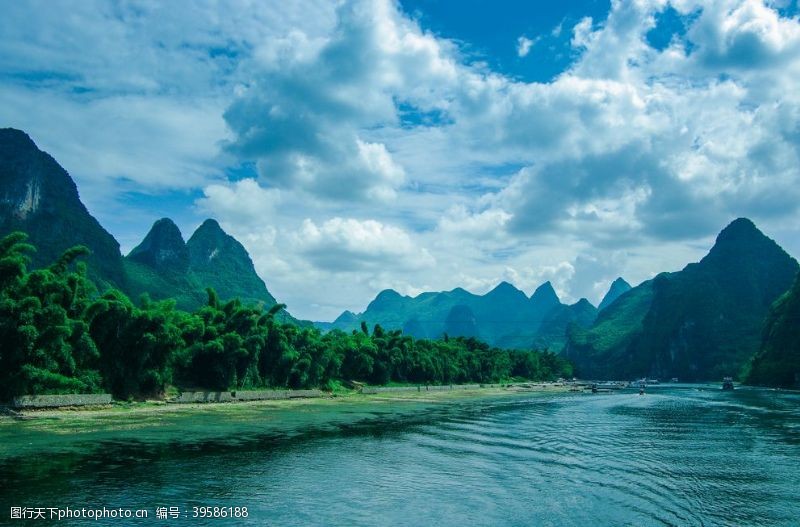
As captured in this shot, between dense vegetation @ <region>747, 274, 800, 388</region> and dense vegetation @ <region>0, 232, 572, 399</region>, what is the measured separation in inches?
4888

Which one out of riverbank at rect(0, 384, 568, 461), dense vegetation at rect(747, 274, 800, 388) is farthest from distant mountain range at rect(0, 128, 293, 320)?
dense vegetation at rect(747, 274, 800, 388)

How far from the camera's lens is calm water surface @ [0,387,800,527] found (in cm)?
1922

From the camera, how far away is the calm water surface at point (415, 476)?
1922 centimetres

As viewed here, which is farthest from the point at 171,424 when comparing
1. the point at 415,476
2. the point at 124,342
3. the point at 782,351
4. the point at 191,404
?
the point at 782,351

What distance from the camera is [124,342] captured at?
4984 centimetres

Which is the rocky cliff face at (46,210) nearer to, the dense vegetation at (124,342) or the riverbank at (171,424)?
the dense vegetation at (124,342)

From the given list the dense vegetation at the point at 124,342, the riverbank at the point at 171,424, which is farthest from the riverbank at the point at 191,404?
the dense vegetation at the point at 124,342

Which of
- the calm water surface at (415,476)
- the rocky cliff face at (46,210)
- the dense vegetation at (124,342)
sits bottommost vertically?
the calm water surface at (415,476)

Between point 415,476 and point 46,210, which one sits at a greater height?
point 46,210

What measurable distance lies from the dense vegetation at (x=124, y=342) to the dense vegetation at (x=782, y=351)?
124 meters

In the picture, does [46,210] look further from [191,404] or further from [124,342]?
[124,342]

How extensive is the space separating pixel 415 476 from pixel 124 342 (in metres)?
35.6

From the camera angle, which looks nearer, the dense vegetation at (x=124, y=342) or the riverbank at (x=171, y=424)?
the riverbank at (x=171, y=424)

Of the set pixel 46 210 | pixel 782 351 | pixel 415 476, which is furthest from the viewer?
pixel 46 210
